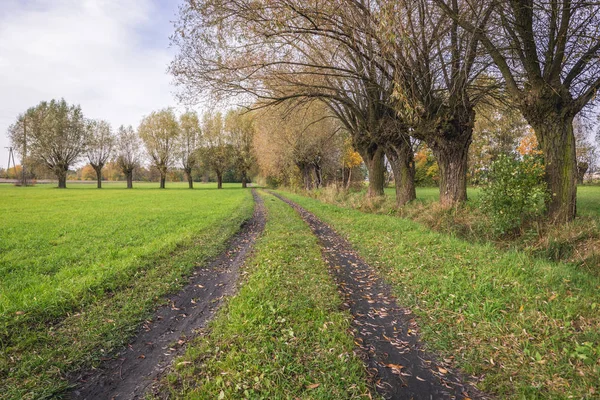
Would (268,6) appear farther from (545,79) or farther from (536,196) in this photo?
(536,196)

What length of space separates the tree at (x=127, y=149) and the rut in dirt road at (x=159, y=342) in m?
57.6

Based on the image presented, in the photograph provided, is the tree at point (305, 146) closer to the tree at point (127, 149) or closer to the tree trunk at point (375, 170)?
the tree trunk at point (375, 170)

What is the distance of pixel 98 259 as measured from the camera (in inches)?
280

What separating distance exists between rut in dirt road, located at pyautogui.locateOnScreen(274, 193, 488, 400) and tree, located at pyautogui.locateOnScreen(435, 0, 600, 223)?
563 centimetres

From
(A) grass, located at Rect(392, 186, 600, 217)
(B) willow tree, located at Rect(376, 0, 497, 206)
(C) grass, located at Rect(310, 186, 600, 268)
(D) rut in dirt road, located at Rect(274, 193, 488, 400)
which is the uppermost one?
(B) willow tree, located at Rect(376, 0, 497, 206)

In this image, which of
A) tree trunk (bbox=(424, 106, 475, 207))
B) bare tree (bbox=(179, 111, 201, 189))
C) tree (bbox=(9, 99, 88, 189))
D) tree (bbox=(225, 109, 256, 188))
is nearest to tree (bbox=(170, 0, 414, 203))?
tree trunk (bbox=(424, 106, 475, 207))

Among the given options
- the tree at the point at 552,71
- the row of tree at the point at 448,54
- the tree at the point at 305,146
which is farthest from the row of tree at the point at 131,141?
the tree at the point at 552,71

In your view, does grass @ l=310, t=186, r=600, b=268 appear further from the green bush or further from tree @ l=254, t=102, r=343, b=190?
tree @ l=254, t=102, r=343, b=190

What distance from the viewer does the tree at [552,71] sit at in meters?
7.14

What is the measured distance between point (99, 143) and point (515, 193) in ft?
204

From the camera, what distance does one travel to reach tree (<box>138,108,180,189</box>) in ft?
167

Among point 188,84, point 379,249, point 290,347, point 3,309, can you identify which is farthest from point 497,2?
point 3,309

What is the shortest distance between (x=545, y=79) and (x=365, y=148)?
10104 millimetres

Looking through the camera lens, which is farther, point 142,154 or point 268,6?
point 142,154
